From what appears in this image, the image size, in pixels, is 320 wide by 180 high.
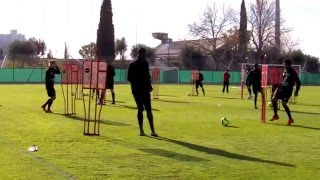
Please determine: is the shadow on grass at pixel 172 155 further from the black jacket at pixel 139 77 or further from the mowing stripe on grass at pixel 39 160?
the black jacket at pixel 139 77

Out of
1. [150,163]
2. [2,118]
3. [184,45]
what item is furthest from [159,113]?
[184,45]

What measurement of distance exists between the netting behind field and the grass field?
47.7 m

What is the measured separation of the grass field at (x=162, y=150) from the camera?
8.70 m

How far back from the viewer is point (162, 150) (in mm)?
10961

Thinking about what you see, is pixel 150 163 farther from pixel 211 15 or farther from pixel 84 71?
pixel 211 15

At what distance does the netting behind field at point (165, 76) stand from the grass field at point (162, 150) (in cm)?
4774

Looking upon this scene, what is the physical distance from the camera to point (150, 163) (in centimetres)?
948

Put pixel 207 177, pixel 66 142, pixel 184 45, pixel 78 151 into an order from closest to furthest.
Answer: pixel 207 177
pixel 78 151
pixel 66 142
pixel 184 45

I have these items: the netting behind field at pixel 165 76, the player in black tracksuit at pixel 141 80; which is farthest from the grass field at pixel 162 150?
the netting behind field at pixel 165 76

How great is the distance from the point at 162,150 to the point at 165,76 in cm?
6456

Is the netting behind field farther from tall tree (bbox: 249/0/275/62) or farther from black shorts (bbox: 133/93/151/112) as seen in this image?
black shorts (bbox: 133/93/151/112)

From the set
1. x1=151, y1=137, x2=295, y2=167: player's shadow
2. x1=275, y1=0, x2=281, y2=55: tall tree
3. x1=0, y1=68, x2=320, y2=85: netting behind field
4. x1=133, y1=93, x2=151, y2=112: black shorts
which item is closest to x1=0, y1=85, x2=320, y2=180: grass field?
x1=151, y1=137, x2=295, y2=167: player's shadow

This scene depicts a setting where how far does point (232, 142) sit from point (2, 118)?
8433 mm

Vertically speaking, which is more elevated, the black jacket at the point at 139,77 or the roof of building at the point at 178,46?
the roof of building at the point at 178,46
